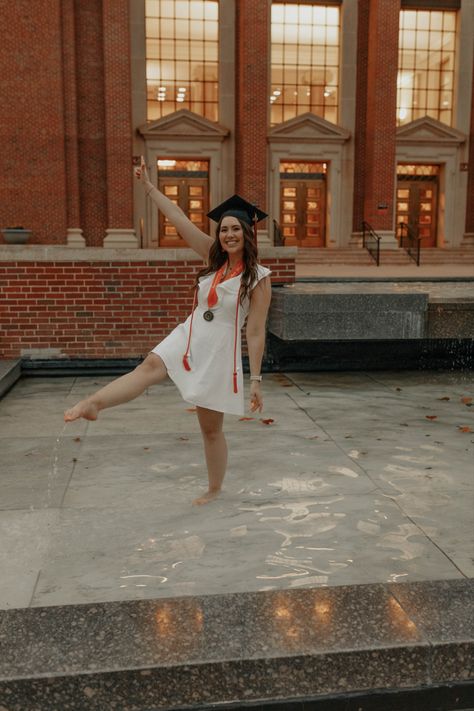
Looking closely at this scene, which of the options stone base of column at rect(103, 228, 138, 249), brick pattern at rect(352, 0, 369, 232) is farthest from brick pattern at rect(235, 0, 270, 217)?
stone base of column at rect(103, 228, 138, 249)

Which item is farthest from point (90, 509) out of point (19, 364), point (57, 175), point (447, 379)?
point (57, 175)

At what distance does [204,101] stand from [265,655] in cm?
2740

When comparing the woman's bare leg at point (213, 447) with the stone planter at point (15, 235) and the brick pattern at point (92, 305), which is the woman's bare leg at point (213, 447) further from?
the stone planter at point (15, 235)

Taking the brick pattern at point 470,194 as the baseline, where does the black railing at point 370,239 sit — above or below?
below

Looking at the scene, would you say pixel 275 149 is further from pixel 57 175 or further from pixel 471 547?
pixel 471 547

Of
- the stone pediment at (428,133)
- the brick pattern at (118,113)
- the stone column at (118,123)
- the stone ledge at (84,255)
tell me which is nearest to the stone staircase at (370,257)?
the stone pediment at (428,133)

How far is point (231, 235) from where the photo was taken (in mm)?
3887

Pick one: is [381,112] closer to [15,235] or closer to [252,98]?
[252,98]

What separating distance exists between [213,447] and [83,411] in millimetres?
1068

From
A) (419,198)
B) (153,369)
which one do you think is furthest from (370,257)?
(153,369)

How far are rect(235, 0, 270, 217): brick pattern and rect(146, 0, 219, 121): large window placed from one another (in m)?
1.19

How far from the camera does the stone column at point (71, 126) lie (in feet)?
80.1

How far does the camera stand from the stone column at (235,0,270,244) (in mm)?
25672

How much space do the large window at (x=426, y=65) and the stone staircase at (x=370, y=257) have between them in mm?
6462
